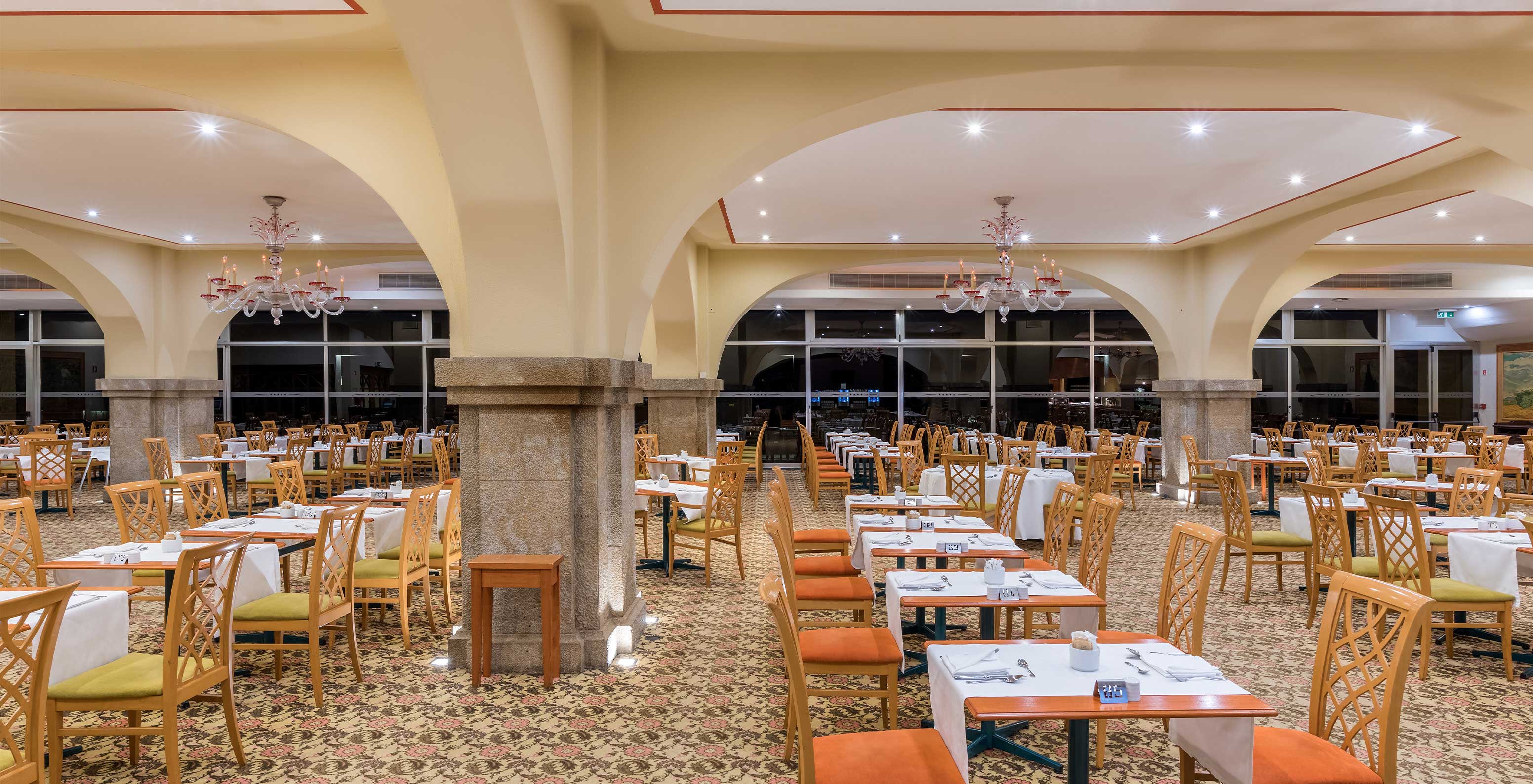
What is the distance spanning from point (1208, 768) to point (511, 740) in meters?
2.80

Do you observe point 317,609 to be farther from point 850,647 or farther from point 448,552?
point 850,647

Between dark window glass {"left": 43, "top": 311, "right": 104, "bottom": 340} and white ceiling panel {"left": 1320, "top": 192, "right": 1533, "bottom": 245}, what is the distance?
71.2 feet

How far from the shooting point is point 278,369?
16.6 m

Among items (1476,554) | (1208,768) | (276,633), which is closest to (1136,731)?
(1208,768)

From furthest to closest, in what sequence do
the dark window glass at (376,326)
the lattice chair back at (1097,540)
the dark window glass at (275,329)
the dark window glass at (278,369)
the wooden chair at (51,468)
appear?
the dark window glass at (376,326)
the dark window glass at (278,369)
the dark window glass at (275,329)
the wooden chair at (51,468)
the lattice chair back at (1097,540)

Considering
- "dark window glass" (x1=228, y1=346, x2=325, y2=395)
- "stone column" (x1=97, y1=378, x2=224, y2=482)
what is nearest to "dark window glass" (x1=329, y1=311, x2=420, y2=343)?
"dark window glass" (x1=228, y1=346, x2=325, y2=395)

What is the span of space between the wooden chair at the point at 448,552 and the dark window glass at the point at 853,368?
11.2m

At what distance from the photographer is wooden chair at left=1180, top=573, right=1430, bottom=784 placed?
2326 millimetres

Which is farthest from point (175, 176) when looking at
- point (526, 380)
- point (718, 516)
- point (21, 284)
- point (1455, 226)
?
point (1455, 226)

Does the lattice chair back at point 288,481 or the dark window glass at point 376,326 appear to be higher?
the dark window glass at point 376,326

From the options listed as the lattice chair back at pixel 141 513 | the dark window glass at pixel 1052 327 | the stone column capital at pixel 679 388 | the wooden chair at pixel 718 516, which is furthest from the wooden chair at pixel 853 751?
the dark window glass at pixel 1052 327

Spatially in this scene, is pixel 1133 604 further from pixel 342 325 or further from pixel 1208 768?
pixel 342 325

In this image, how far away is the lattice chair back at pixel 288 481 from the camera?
6.53m

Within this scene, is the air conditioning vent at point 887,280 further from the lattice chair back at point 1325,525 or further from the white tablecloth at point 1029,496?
the lattice chair back at point 1325,525
